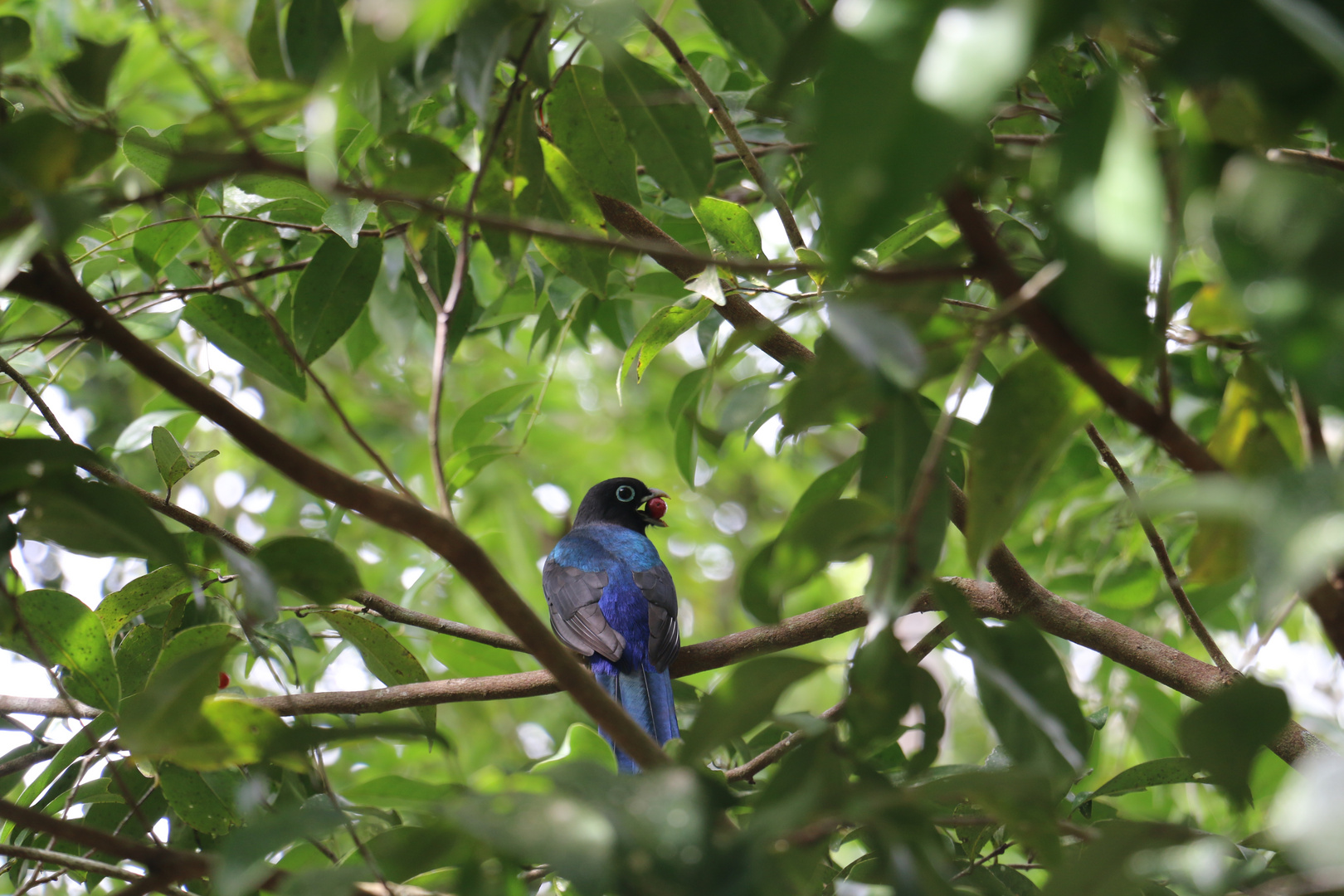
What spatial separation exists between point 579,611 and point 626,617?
0.27 meters

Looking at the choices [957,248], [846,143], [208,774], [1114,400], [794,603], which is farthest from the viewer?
[794,603]

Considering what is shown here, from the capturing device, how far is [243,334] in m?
→ 2.51

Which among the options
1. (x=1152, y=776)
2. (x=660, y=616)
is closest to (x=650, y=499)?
(x=660, y=616)

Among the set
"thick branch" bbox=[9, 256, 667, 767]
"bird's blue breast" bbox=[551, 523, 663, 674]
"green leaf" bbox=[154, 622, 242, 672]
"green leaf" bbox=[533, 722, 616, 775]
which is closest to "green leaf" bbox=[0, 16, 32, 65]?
"thick branch" bbox=[9, 256, 667, 767]

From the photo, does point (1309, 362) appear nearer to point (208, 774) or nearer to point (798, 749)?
point (798, 749)

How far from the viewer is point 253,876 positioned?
1141mm

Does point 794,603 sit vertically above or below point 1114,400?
below

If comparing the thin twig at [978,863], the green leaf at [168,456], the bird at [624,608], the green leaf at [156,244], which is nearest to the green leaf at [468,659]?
the bird at [624,608]

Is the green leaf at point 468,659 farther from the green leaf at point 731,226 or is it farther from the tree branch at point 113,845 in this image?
the tree branch at point 113,845

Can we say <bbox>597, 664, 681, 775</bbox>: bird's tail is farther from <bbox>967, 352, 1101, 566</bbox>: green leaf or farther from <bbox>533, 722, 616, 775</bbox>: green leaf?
<bbox>967, 352, 1101, 566</bbox>: green leaf

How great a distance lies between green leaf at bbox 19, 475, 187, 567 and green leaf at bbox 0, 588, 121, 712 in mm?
725

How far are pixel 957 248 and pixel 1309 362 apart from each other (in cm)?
40

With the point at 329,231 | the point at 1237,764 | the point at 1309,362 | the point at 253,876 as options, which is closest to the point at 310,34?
the point at 329,231

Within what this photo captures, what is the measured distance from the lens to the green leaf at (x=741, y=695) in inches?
49.0
